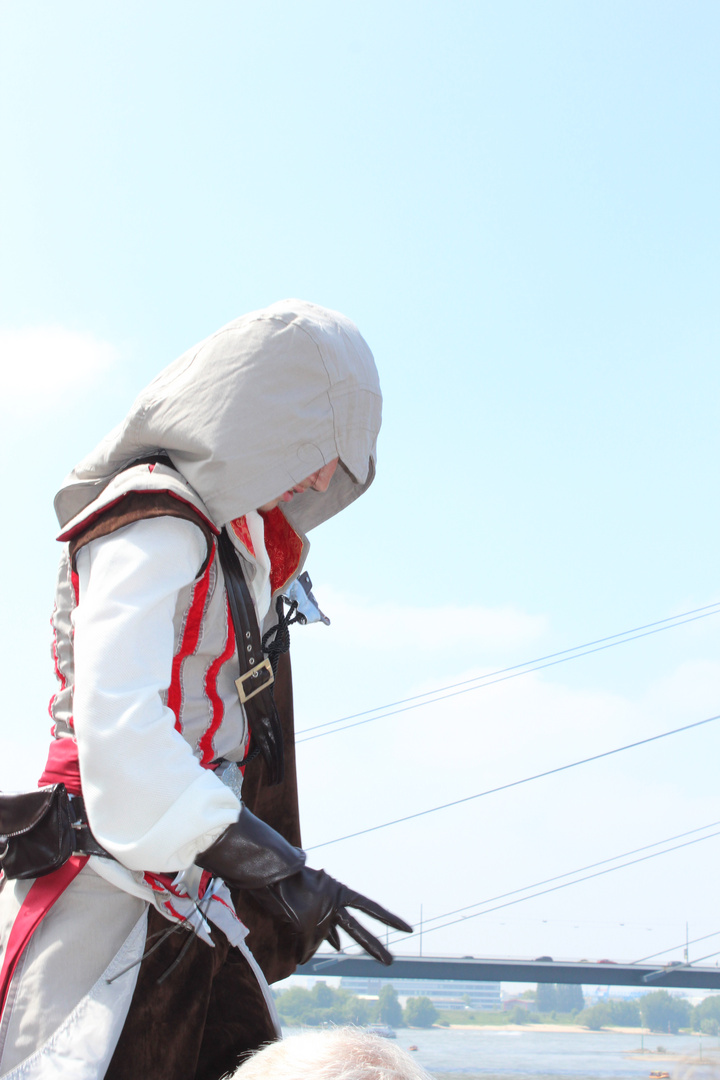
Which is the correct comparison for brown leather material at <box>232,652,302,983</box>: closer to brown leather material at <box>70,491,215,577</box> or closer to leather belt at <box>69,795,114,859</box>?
leather belt at <box>69,795,114,859</box>

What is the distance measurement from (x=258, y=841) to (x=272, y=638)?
2.20ft

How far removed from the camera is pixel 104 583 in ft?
4.58

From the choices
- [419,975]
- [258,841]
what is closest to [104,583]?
[258,841]

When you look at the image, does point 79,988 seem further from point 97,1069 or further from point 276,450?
point 276,450

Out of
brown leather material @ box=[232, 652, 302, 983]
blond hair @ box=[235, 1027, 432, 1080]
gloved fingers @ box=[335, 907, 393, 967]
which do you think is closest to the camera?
blond hair @ box=[235, 1027, 432, 1080]

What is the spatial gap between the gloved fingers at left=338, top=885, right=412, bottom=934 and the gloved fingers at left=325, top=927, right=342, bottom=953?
0.08 m

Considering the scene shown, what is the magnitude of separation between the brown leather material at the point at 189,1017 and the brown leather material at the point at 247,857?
0.89ft

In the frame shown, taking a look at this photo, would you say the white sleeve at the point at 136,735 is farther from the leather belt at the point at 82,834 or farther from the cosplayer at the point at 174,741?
the leather belt at the point at 82,834

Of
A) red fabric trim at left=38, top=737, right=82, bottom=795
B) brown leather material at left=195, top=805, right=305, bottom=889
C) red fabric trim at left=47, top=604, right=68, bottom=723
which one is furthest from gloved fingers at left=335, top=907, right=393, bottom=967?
red fabric trim at left=47, top=604, right=68, bottom=723

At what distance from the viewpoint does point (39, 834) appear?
1.39 m

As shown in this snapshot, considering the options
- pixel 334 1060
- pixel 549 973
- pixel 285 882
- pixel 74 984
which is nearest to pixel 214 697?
pixel 285 882

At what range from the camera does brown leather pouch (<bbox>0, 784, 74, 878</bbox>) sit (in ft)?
4.55

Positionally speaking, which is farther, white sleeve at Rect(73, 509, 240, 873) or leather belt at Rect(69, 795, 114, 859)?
leather belt at Rect(69, 795, 114, 859)

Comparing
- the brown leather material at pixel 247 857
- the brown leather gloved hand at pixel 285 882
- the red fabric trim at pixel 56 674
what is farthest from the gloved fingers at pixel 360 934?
the red fabric trim at pixel 56 674
